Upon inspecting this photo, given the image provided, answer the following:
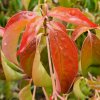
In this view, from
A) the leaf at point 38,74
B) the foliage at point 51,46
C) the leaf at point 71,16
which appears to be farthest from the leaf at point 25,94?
the leaf at point 71,16

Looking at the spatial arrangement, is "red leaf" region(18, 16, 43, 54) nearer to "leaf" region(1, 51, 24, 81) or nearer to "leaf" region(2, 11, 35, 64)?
"leaf" region(2, 11, 35, 64)

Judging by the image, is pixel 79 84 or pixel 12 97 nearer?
pixel 79 84

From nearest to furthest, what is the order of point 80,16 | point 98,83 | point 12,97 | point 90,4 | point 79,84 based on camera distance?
point 80,16, point 98,83, point 79,84, point 90,4, point 12,97

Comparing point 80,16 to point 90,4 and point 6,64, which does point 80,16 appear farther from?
point 90,4

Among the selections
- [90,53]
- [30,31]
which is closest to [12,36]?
[30,31]

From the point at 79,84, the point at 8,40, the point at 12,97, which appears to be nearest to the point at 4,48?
the point at 8,40

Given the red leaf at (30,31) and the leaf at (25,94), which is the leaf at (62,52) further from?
the leaf at (25,94)
